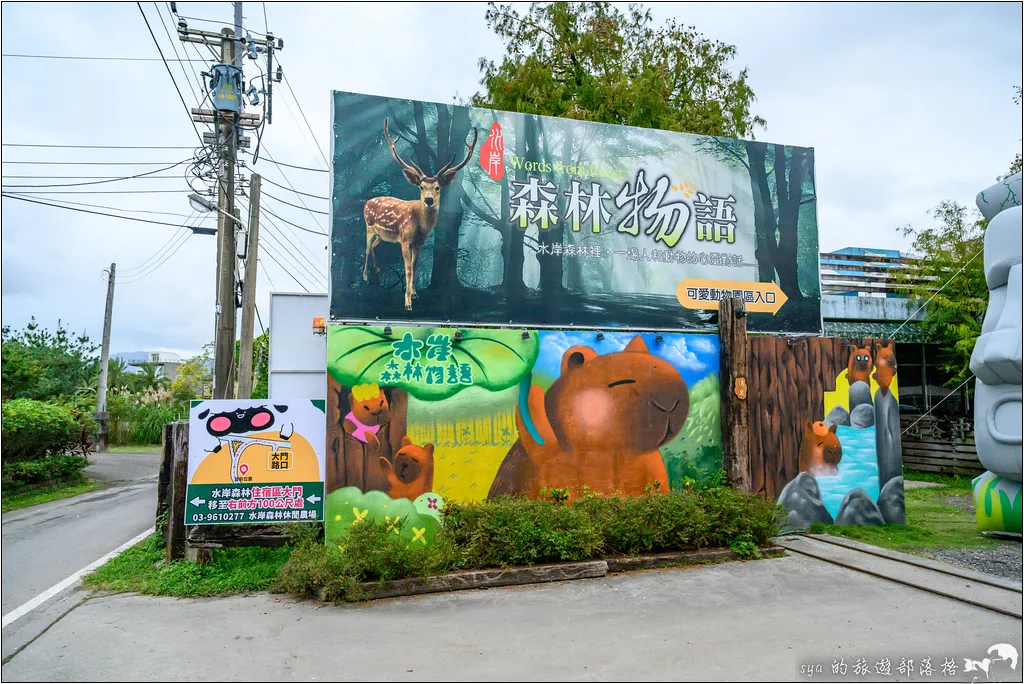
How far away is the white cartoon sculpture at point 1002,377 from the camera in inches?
341

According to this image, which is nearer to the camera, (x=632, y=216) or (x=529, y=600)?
(x=529, y=600)

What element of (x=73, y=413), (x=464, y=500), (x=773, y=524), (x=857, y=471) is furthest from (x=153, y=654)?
(x=73, y=413)

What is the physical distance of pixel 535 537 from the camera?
7402 millimetres

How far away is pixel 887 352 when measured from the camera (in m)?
10.0

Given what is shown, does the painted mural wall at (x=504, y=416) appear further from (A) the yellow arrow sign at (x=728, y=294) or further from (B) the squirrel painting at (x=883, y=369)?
(B) the squirrel painting at (x=883, y=369)

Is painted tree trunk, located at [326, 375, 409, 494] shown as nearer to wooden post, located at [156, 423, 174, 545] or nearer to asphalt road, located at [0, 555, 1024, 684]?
asphalt road, located at [0, 555, 1024, 684]

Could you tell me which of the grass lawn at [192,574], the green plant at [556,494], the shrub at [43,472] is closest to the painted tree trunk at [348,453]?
the grass lawn at [192,574]

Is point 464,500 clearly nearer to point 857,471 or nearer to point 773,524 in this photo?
point 773,524

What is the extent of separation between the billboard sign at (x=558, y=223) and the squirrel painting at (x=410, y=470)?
1.62m

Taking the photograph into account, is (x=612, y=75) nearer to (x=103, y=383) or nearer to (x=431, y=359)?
(x=431, y=359)

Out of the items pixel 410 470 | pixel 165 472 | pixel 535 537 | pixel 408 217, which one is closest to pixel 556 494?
pixel 535 537

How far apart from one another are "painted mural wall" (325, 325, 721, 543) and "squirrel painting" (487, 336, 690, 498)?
0.04 feet

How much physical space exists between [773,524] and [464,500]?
356 cm

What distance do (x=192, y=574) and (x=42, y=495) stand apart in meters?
10.9
